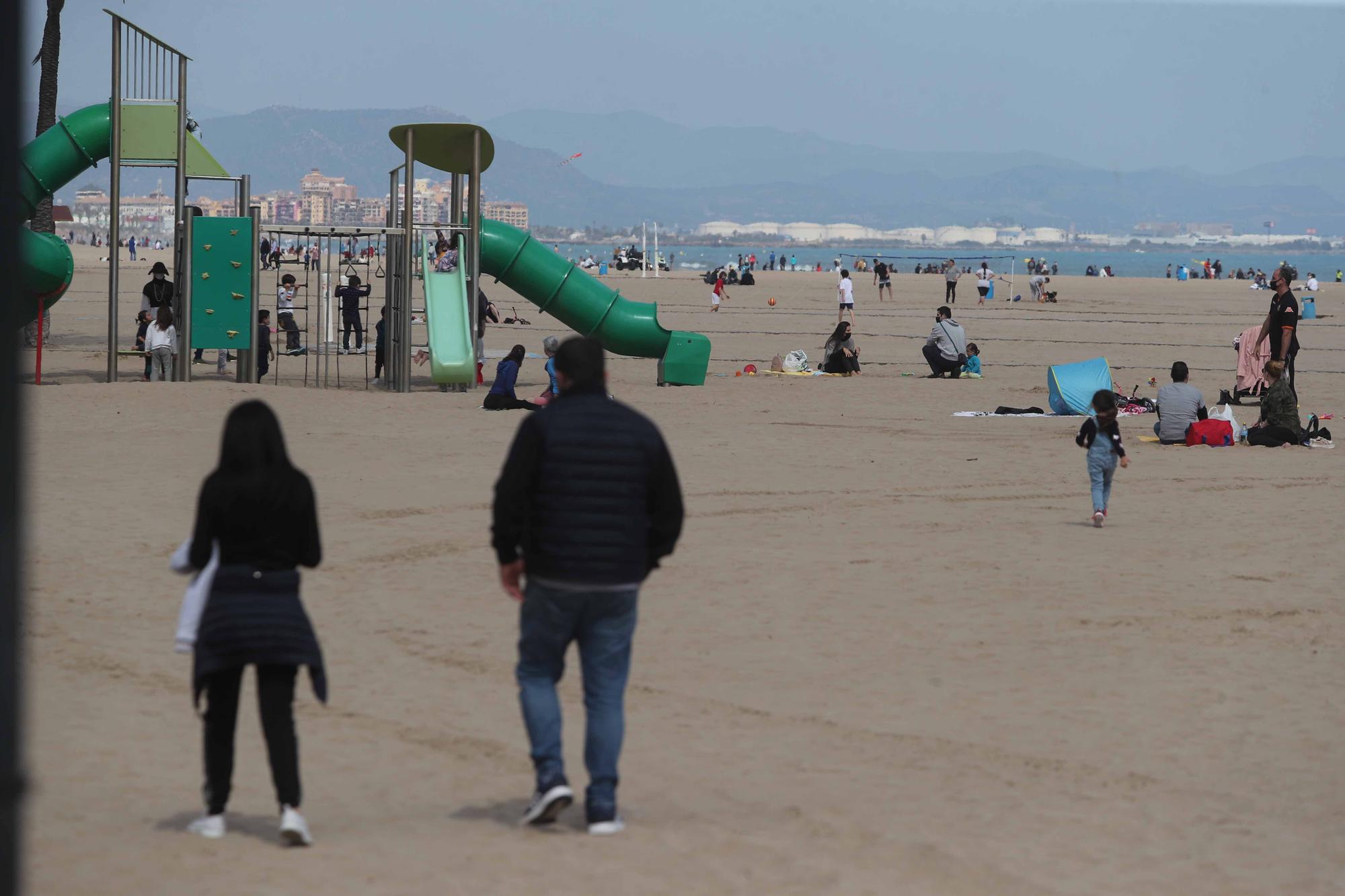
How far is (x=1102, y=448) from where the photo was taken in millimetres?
11305

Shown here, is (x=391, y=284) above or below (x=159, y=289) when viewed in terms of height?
above

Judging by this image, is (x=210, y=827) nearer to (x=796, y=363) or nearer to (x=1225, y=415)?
(x=1225, y=415)

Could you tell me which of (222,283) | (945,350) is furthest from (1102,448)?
(945,350)

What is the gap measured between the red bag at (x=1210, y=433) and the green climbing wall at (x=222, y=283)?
447 inches

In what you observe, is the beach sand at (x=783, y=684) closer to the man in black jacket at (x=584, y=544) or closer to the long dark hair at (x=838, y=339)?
the man in black jacket at (x=584, y=544)

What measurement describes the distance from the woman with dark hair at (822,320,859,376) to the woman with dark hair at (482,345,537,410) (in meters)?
7.28

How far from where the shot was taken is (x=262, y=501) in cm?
468

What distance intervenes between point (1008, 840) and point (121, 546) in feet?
21.7

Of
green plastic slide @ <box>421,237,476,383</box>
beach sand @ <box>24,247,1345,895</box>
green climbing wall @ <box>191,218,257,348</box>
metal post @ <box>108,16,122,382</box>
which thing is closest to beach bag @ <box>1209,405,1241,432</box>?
beach sand @ <box>24,247,1345,895</box>

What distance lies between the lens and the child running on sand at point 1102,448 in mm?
11109

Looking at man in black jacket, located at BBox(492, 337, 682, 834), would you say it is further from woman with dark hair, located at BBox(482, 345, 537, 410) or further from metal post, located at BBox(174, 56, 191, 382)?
metal post, located at BBox(174, 56, 191, 382)

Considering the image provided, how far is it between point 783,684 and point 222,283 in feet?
48.6

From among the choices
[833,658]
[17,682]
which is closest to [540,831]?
[833,658]

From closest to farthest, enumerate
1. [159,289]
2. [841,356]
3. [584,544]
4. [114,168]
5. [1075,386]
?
[584,544] → [1075,386] → [114,168] → [159,289] → [841,356]
